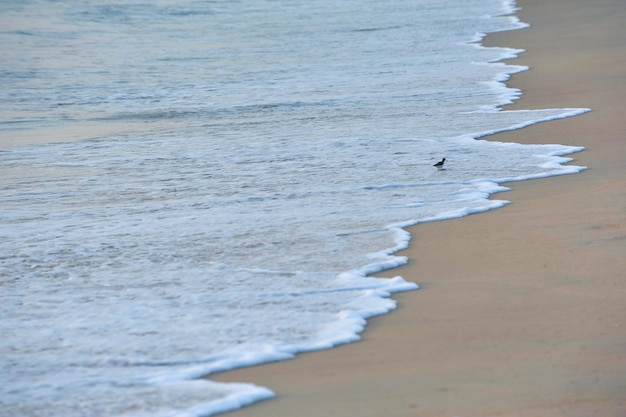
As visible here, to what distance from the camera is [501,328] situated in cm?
400

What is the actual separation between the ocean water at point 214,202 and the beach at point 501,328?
165 mm

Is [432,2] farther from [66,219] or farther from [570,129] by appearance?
[66,219]

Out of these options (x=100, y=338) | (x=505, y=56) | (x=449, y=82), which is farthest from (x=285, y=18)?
(x=100, y=338)

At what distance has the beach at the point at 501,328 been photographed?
3.41 m

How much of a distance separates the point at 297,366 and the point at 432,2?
25210mm

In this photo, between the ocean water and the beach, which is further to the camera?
the ocean water

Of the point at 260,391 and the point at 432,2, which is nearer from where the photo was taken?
the point at 260,391

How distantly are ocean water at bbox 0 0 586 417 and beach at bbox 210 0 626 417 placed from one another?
165 millimetres

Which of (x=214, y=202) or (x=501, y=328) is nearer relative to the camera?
(x=501, y=328)

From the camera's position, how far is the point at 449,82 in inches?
475

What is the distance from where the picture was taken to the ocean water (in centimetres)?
397

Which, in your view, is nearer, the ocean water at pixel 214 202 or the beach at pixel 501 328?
the beach at pixel 501 328

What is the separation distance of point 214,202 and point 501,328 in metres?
2.91

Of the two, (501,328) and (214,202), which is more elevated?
(501,328)
